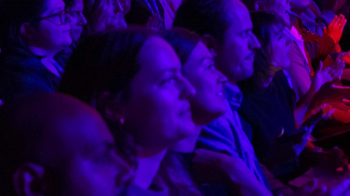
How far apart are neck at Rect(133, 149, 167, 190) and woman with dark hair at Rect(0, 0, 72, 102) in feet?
1.16

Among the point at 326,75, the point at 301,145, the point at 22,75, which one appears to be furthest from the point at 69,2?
the point at 326,75

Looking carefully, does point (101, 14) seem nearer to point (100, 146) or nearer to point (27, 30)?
point (27, 30)

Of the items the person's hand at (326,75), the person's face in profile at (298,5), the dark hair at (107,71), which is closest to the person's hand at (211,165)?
the dark hair at (107,71)

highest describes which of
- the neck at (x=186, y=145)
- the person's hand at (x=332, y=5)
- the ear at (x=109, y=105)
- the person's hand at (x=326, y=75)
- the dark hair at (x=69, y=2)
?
the dark hair at (x=69, y=2)

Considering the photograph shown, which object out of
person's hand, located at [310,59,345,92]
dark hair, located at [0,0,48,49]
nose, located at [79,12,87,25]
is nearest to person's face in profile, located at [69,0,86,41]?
nose, located at [79,12,87,25]

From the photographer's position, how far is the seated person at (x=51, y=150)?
63cm

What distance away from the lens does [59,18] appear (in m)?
1.12

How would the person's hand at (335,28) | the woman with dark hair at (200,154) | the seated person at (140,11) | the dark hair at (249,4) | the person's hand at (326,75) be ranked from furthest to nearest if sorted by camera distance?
the person's hand at (335,28) < the dark hair at (249,4) < the person's hand at (326,75) < the seated person at (140,11) < the woman with dark hair at (200,154)

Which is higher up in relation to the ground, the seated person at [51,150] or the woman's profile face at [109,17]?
the seated person at [51,150]

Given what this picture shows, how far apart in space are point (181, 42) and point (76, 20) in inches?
14.7

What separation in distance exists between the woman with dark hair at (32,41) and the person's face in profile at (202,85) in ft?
1.18

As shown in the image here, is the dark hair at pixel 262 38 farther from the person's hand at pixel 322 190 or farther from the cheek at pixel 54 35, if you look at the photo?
the cheek at pixel 54 35

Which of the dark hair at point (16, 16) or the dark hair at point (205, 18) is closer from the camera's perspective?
the dark hair at point (16, 16)

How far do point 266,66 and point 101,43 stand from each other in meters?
0.87
